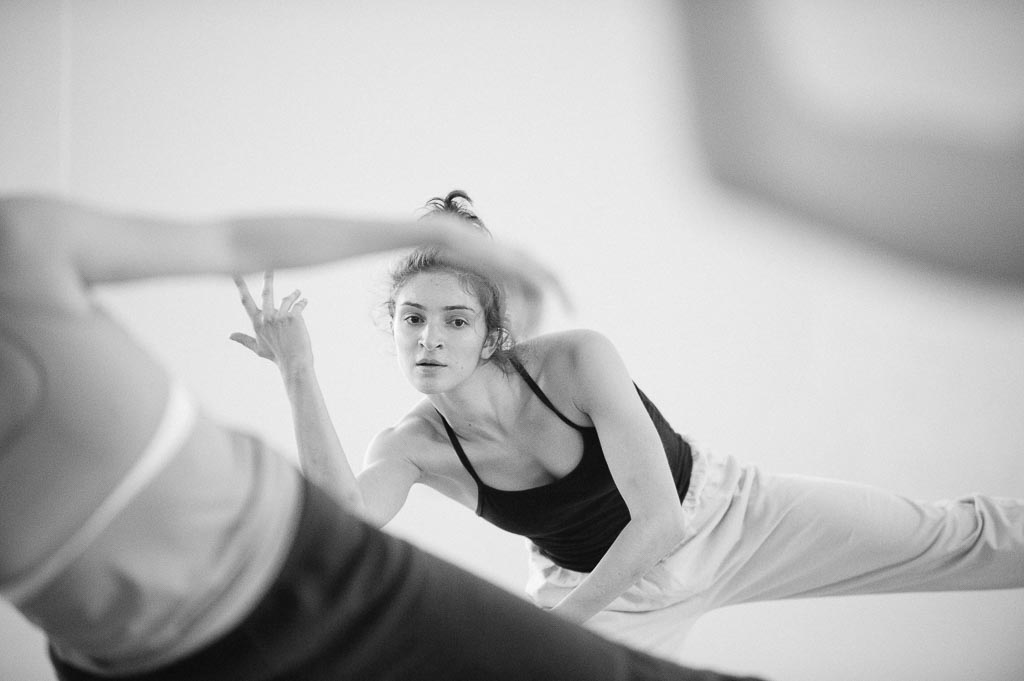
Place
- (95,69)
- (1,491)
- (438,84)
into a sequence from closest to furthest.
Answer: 1. (1,491)
2. (95,69)
3. (438,84)

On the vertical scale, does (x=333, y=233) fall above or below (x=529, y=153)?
below

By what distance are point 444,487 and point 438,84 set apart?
3.77ft

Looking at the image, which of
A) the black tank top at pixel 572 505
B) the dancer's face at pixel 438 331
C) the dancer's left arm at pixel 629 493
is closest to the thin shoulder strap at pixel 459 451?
the black tank top at pixel 572 505

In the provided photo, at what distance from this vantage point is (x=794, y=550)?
6.14 feet

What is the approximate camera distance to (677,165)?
8.52ft

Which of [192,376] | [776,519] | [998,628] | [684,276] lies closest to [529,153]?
[684,276]

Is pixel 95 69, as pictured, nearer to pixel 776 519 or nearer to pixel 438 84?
pixel 438 84

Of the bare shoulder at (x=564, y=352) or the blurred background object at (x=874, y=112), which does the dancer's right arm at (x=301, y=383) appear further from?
the blurred background object at (x=874, y=112)

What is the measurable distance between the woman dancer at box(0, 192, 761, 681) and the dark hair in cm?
58

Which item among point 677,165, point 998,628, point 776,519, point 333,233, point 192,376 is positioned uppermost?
point 677,165

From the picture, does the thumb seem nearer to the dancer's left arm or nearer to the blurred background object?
the dancer's left arm

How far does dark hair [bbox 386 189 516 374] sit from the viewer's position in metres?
1.56

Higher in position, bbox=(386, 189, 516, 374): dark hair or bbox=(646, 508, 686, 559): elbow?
bbox=(386, 189, 516, 374): dark hair

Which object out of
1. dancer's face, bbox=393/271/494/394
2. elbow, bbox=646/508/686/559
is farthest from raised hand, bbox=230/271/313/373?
elbow, bbox=646/508/686/559
